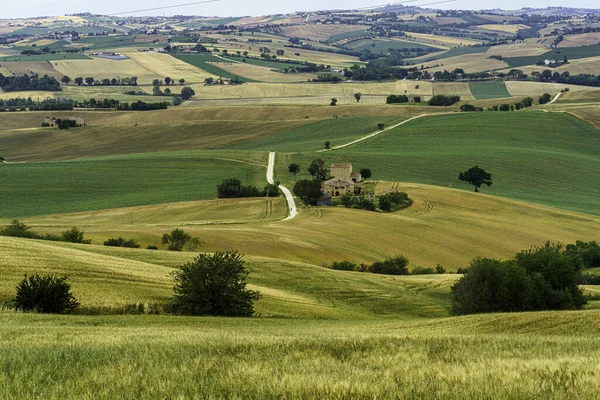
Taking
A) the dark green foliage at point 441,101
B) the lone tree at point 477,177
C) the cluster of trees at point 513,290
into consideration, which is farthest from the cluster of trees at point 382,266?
the dark green foliage at point 441,101

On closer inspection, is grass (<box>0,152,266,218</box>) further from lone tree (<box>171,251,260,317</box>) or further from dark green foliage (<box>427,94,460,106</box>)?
dark green foliage (<box>427,94,460,106</box>)

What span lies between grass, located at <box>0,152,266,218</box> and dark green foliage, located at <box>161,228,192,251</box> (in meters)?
30.0

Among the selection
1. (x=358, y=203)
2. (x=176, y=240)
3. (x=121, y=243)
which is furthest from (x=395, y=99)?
(x=121, y=243)

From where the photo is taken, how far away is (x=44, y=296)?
27.7 metres

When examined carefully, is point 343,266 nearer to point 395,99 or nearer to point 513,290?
point 513,290

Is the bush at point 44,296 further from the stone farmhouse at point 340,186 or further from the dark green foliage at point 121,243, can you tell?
the stone farmhouse at point 340,186

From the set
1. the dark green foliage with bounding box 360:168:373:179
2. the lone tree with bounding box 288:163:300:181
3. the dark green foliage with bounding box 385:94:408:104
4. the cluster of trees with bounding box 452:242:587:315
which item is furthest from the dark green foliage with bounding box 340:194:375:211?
the dark green foliage with bounding box 385:94:408:104

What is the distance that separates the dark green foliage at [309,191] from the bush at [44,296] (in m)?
56.6

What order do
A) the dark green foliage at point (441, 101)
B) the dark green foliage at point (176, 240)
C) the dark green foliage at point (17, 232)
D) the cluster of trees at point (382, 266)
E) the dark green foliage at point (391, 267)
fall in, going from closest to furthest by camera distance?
the dark green foliage at point (17, 232) < the cluster of trees at point (382, 266) < the dark green foliage at point (176, 240) < the dark green foliage at point (391, 267) < the dark green foliage at point (441, 101)

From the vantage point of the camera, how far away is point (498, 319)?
23.8 m

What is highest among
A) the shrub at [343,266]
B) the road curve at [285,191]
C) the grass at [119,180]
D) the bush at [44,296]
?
the bush at [44,296]

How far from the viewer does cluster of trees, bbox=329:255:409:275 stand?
2217 inches

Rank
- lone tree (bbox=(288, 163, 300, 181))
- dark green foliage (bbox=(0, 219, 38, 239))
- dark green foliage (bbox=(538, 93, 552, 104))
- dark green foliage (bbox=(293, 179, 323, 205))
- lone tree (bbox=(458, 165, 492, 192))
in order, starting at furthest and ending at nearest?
dark green foliage (bbox=(538, 93, 552, 104)) < lone tree (bbox=(288, 163, 300, 181)) < lone tree (bbox=(458, 165, 492, 192)) < dark green foliage (bbox=(293, 179, 323, 205)) < dark green foliage (bbox=(0, 219, 38, 239))

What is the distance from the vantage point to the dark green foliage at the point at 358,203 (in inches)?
3282
